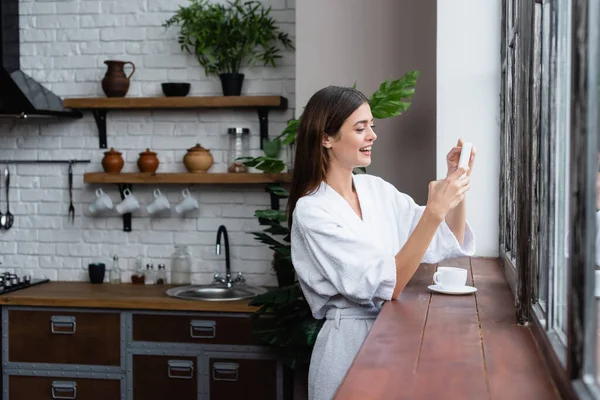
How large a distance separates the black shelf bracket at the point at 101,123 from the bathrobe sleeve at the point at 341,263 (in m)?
2.50

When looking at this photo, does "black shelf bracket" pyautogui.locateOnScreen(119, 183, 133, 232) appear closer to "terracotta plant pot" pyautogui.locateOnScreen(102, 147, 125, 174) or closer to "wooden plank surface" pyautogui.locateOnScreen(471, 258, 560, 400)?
"terracotta plant pot" pyautogui.locateOnScreen(102, 147, 125, 174)

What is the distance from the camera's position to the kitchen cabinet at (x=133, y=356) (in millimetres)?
3789

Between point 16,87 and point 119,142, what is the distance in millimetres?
626

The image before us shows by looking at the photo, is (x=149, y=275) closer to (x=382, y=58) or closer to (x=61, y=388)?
(x=61, y=388)

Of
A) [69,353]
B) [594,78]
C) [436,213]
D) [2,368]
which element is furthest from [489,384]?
[2,368]

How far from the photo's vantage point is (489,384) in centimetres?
129

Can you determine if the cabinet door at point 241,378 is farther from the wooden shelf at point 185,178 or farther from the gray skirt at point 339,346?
the gray skirt at point 339,346

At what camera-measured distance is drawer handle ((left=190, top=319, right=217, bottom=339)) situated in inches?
150

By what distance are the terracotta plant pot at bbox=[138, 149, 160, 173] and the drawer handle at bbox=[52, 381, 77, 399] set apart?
1.16m

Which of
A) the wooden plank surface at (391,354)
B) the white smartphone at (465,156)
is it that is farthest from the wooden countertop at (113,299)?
the white smartphone at (465,156)

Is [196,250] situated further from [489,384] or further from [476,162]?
[489,384]

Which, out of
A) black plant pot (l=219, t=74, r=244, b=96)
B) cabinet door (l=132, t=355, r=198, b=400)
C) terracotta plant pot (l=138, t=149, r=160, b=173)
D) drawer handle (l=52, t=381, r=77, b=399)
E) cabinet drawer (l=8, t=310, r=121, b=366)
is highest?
black plant pot (l=219, t=74, r=244, b=96)

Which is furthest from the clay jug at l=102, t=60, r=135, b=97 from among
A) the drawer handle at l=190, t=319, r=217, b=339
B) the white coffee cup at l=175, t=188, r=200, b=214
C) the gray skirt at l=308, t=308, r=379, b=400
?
the gray skirt at l=308, t=308, r=379, b=400

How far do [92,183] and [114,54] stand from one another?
73cm
